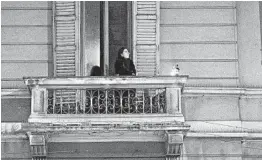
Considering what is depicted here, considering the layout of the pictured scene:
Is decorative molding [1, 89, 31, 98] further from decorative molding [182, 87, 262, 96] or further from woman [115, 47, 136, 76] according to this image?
decorative molding [182, 87, 262, 96]

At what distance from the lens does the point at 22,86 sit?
17.2 metres

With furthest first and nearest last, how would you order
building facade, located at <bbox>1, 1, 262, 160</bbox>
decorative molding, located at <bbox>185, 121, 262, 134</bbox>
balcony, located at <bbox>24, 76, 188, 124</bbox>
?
decorative molding, located at <bbox>185, 121, 262, 134</bbox> < building facade, located at <bbox>1, 1, 262, 160</bbox> < balcony, located at <bbox>24, 76, 188, 124</bbox>

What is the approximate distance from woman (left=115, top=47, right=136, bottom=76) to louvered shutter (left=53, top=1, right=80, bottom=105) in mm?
1056

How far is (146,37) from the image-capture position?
1736 centimetres

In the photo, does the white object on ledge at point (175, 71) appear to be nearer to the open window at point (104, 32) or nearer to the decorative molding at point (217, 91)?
the decorative molding at point (217, 91)

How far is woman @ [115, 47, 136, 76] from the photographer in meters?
16.6

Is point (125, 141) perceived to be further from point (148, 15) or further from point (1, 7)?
point (1, 7)

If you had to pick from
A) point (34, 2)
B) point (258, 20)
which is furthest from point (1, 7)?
point (258, 20)

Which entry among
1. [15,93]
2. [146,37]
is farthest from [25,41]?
[146,37]

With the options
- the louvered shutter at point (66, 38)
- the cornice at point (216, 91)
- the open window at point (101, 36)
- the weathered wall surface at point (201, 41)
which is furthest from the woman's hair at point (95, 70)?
the cornice at point (216, 91)

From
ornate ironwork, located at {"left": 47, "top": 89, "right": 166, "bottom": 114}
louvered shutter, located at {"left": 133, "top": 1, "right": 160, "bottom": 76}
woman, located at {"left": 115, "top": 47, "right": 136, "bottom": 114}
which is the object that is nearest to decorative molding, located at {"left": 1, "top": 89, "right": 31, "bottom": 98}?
ornate ironwork, located at {"left": 47, "top": 89, "right": 166, "bottom": 114}

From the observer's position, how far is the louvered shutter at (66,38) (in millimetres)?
17172

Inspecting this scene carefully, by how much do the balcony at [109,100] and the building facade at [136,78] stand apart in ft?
0.07

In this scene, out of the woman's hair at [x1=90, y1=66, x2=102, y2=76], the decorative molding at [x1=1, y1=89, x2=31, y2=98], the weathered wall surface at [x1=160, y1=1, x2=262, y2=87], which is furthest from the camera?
the weathered wall surface at [x1=160, y1=1, x2=262, y2=87]
